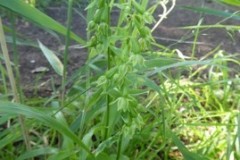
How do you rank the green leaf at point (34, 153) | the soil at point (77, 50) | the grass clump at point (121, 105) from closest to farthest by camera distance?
the grass clump at point (121, 105) < the green leaf at point (34, 153) < the soil at point (77, 50)

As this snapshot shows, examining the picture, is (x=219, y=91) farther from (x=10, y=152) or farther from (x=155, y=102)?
(x=10, y=152)

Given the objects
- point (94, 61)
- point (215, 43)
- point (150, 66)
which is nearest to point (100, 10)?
point (150, 66)

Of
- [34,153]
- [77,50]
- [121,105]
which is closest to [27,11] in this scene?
[121,105]

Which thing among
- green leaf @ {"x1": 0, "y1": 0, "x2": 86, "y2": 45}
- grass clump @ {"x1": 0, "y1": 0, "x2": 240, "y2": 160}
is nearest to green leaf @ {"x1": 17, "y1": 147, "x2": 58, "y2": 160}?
grass clump @ {"x1": 0, "y1": 0, "x2": 240, "y2": 160}

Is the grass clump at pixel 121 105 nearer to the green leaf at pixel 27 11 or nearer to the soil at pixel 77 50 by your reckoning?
the green leaf at pixel 27 11

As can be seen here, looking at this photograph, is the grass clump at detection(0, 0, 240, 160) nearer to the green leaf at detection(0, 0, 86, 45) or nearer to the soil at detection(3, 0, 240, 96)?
the green leaf at detection(0, 0, 86, 45)

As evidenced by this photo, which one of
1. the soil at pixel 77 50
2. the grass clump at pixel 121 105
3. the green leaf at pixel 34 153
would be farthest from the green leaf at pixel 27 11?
the soil at pixel 77 50

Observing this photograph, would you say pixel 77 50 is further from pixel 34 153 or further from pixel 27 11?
pixel 27 11
